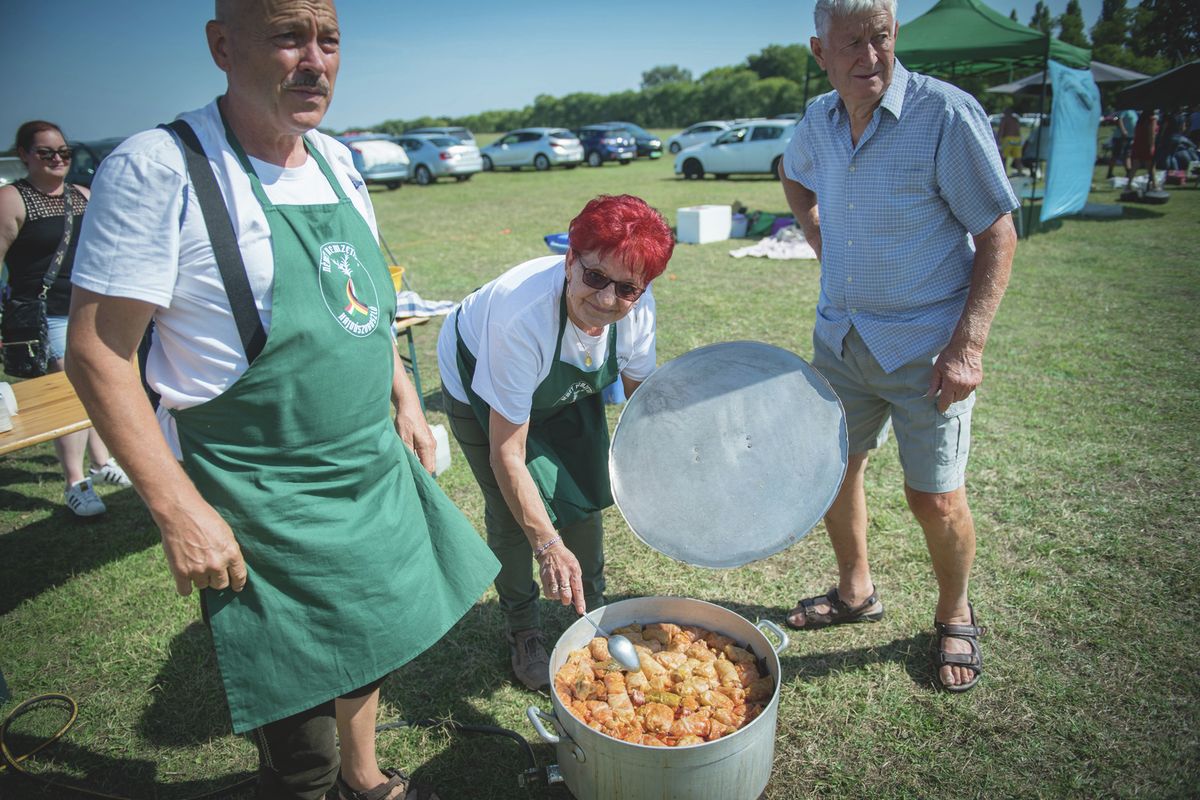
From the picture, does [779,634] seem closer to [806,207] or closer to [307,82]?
[806,207]

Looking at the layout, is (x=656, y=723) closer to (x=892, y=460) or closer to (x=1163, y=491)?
(x=892, y=460)

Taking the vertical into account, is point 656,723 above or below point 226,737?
above

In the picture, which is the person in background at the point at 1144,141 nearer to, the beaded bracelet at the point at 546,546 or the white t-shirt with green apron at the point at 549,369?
the white t-shirt with green apron at the point at 549,369

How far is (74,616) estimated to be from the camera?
10.5 feet

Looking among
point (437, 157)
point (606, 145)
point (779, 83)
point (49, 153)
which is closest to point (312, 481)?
point (49, 153)

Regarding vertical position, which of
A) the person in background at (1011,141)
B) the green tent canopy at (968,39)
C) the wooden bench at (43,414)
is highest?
the green tent canopy at (968,39)

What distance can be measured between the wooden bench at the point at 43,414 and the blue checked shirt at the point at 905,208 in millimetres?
3033

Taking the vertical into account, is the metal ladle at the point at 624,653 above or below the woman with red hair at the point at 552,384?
below

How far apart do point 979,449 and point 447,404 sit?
3.20 m

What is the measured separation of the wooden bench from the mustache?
221 cm

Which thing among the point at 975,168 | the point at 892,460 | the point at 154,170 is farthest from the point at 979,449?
the point at 154,170

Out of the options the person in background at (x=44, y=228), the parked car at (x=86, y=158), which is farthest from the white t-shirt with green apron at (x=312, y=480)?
the parked car at (x=86, y=158)

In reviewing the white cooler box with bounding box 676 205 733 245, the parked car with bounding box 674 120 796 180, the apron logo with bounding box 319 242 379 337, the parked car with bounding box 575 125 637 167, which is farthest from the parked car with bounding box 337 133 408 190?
the apron logo with bounding box 319 242 379 337

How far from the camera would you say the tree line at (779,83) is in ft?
64.2
